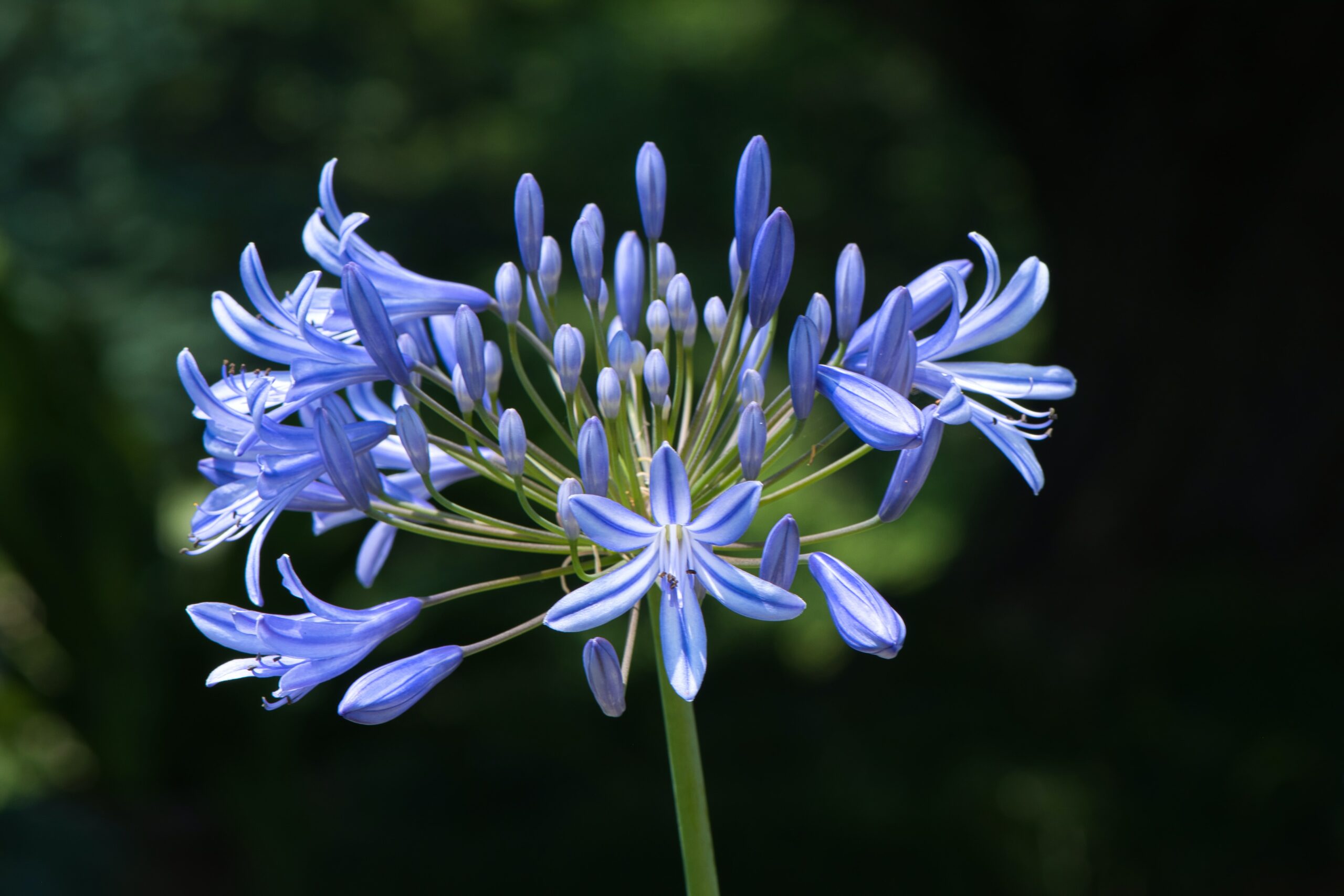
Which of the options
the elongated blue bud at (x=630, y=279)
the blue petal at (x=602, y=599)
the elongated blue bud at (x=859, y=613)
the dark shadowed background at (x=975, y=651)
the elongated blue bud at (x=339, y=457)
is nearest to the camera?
the blue petal at (x=602, y=599)

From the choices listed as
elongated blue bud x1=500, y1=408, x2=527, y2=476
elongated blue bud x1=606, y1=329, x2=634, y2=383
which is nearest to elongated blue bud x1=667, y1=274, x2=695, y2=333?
elongated blue bud x1=606, y1=329, x2=634, y2=383

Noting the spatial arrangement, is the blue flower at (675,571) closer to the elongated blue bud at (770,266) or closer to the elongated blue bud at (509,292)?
the elongated blue bud at (770,266)

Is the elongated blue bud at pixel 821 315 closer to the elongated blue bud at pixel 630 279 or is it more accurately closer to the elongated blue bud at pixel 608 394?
the elongated blue bud at pixel 608 394

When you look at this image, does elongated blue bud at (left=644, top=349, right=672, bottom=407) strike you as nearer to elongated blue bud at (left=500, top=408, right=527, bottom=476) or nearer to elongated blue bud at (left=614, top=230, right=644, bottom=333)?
elongated blue bud at (left=500, top=408, right=527, bottom=476)

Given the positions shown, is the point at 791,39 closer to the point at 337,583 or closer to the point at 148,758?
the point at 337,583

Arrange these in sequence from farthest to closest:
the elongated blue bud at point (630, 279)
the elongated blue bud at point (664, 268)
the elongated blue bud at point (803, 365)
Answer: the elongated blue bud at point (630, 279) → the elongated blue bud at point (664, 268) → the elongated blue bud at point (803, 365)

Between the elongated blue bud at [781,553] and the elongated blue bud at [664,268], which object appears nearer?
the elongated blue bud at [781,553]

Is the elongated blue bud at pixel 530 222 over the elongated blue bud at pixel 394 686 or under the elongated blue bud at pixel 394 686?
over

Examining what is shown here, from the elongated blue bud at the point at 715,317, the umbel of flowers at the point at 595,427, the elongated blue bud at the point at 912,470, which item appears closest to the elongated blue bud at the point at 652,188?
the umbel of flowers at the point at 595,427
